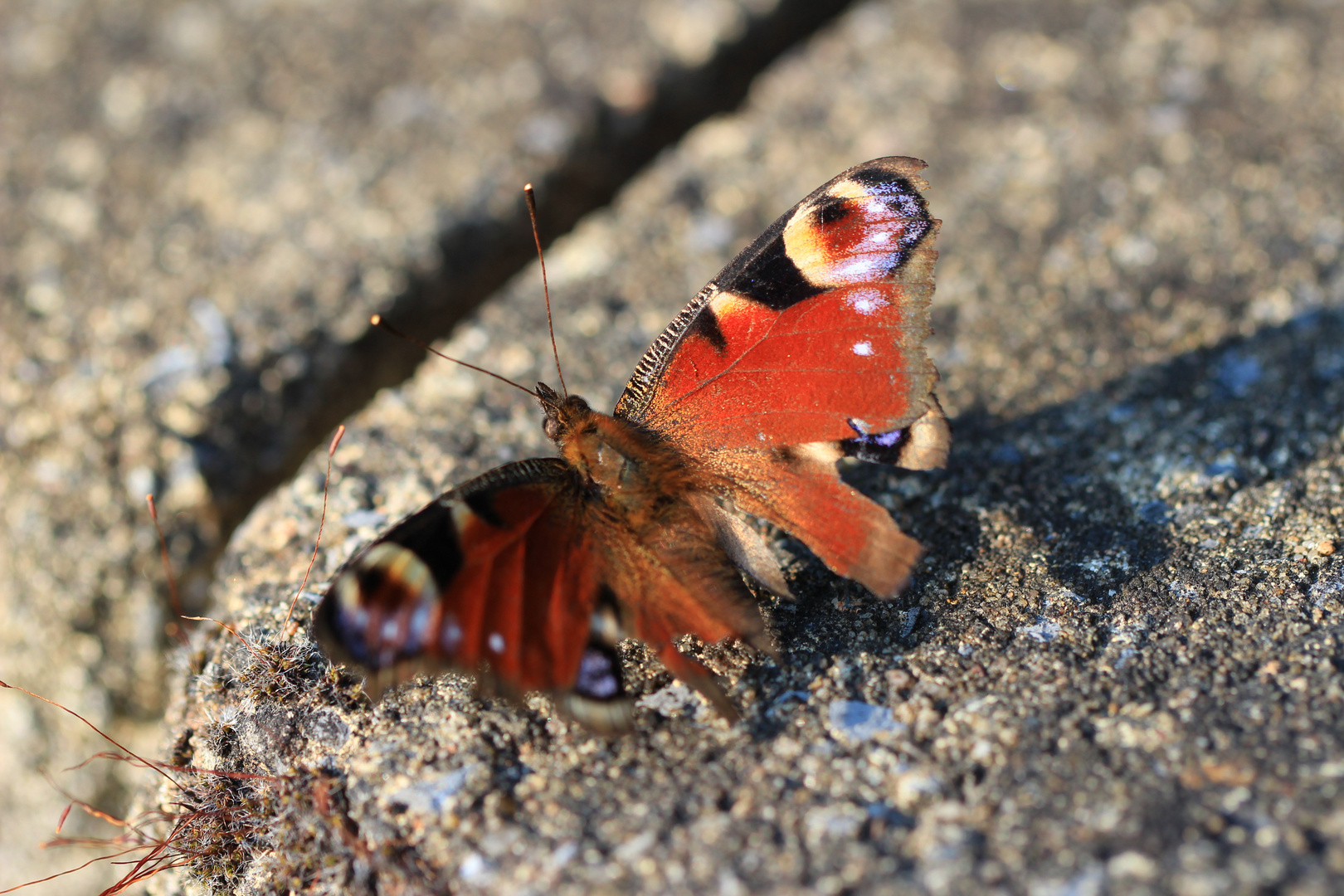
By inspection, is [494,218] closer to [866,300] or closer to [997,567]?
[866,300]

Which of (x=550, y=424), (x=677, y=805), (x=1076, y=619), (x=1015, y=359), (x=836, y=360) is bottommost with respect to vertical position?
(x=677, y=805)

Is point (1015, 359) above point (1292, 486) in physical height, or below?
above

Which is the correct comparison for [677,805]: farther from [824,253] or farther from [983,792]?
[824,253]

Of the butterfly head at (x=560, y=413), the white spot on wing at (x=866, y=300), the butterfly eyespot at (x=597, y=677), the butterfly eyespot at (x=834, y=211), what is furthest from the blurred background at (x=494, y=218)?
the butterfly eyespot at (x=597, y=677)

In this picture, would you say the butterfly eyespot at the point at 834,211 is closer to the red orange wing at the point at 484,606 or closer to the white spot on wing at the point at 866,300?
the white spot on wing at the point at 866,300

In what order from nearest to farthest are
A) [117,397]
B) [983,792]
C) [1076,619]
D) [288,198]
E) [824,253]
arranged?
[983,792] → [1076,619] → [824,253] → [117,397] → [288,198]

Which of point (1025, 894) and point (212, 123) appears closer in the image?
point (1025, 894)

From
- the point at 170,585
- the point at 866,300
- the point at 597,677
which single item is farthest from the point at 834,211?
the point at 170,585

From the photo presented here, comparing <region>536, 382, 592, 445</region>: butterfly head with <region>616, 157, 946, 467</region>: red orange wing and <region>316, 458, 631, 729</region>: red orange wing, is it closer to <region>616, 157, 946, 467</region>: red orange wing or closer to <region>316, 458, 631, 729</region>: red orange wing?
<region>616, 157, 946, 467</region>: red orange wing

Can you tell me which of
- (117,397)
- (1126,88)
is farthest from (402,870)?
(1126,88)
